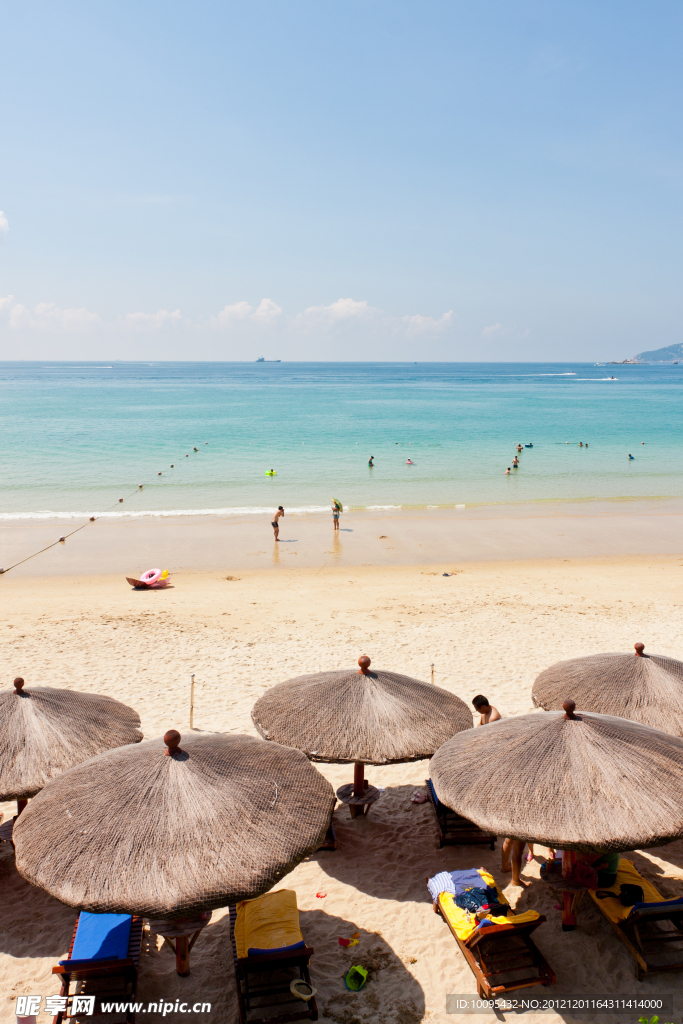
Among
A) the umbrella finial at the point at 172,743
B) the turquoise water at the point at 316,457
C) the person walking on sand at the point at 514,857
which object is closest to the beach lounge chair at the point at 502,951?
the person walking on sand at the point at 514,857

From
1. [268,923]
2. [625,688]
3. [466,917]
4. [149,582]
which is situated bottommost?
[149,582]

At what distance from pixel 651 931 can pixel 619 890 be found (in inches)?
15.7

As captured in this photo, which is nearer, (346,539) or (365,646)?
(365,646)

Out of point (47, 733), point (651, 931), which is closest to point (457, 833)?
point (651, 931)

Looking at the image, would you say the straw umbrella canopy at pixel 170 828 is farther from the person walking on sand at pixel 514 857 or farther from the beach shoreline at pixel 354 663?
the person walking on sand at pixel 514 857

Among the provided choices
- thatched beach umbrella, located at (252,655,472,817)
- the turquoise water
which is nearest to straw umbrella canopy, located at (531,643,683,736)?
thatched beach umbrella, located at (252,655,472,817)

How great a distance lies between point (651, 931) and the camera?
579 centimetres

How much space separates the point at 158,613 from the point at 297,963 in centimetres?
1073

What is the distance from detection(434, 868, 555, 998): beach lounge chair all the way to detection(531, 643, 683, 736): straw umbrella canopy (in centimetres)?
241

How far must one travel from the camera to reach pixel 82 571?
20062mm

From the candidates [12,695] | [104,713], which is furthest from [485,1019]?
[12,695]

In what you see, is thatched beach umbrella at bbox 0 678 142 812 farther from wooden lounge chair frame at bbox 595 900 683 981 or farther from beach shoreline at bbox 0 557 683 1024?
wooden lounge chair frame at bbox 595 900 683 981

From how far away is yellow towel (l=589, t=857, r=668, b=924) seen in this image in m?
5.89

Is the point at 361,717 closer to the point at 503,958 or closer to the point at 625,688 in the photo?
the point at 503,958
